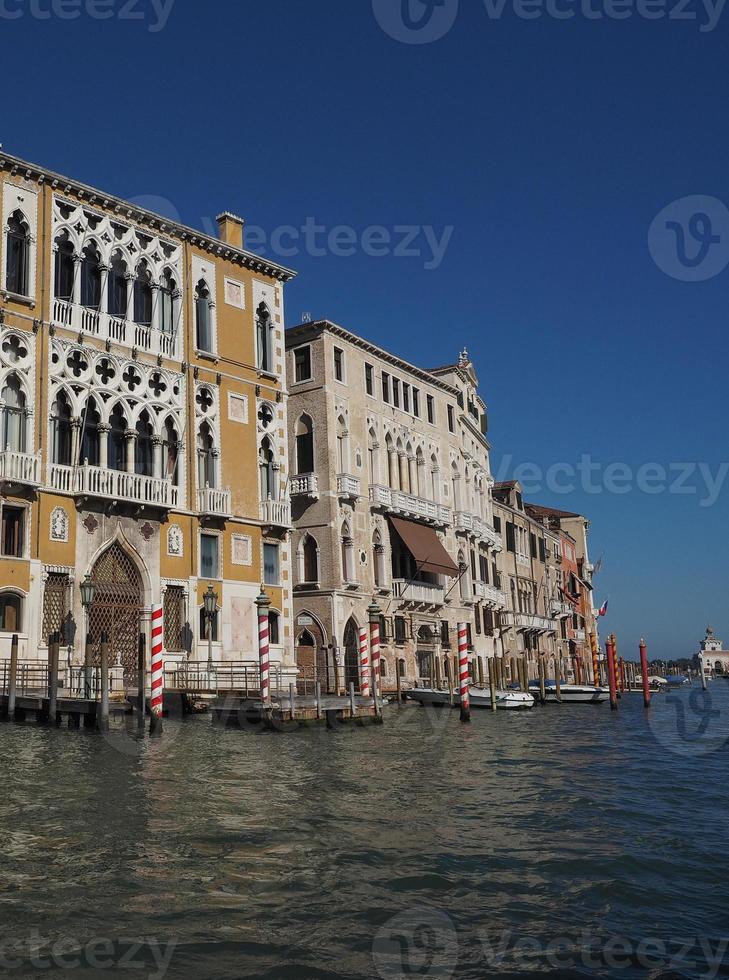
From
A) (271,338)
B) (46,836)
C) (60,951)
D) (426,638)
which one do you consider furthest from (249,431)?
(60,951)

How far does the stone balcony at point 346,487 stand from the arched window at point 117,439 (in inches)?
Answer: 357

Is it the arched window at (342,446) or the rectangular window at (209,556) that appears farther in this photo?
the arched window at (342,446)

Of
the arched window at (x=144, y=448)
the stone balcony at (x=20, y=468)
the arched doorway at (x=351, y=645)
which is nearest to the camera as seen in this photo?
the stone balcony at (x=20, y=468)

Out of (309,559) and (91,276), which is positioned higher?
(91,276)

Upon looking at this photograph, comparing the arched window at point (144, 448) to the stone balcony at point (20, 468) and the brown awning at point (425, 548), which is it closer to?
the stone balcony at point (20, 468)

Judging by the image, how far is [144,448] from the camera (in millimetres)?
24500

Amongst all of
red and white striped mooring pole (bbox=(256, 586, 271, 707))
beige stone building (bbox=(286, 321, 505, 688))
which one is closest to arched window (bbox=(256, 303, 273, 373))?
beige stone building (bbox=(286, 321, 505, 688))

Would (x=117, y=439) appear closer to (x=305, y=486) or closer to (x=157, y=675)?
(x=157, y=675)

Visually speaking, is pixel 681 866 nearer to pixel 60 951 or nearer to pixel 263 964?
pixel 263 964

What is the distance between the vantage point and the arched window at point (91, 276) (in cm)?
2378

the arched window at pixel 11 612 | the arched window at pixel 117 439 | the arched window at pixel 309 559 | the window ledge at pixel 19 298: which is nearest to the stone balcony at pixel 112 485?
the arched window at pixel 117 439

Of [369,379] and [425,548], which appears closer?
[369,379]

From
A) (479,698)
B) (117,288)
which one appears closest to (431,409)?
(479,698)

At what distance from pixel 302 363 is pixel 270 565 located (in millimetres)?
8000
